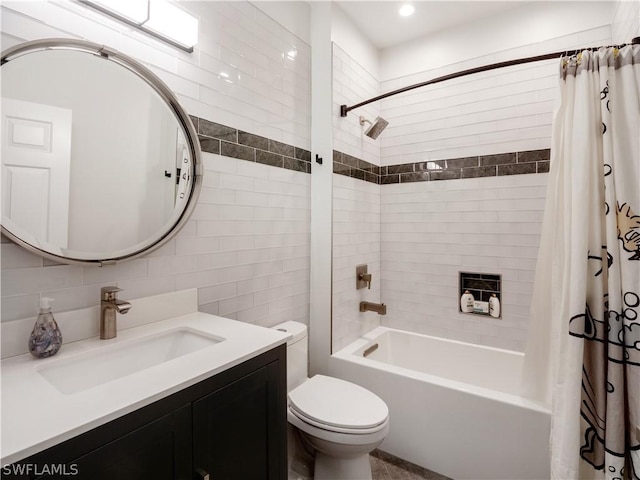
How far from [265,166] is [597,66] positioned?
1.62m

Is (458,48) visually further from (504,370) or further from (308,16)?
(504,370)

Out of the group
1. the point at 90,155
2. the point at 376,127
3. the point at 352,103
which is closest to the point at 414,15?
the point at 352,103

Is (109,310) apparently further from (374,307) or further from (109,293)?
(374,307)

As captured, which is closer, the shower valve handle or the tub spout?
the tub spout

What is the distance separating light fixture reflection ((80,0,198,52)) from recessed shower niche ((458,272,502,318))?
227 cm

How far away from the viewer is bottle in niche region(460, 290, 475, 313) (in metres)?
2.42

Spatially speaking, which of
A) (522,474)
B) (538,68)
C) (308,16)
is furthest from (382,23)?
(522,474)

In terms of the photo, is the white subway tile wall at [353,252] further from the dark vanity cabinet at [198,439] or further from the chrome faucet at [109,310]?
the chrome faucet at [109,310]

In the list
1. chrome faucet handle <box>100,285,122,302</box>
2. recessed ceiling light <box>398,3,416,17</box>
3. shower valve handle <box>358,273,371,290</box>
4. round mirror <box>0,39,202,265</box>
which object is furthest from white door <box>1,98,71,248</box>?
recessed ceiling light <box>398,3,416,17</box>

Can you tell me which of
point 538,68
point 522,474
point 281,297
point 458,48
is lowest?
point 522,474

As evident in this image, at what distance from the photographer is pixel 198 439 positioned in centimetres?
87

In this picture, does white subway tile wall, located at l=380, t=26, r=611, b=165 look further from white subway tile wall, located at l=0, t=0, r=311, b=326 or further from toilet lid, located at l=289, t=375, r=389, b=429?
toilet lid, located at l=289, t=375, r=389, b=429

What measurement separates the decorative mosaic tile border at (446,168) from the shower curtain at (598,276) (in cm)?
78

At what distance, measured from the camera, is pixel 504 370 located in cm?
225
